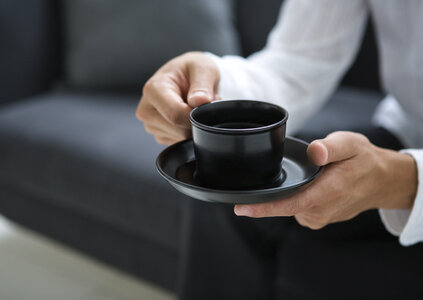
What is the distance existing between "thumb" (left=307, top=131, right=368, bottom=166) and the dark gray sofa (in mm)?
454

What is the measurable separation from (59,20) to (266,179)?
1568mm

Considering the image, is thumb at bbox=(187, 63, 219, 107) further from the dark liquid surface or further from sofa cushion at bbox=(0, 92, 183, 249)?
sofa cushion at bbox=(0, 92, 183, 249)

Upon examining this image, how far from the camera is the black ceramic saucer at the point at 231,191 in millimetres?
558

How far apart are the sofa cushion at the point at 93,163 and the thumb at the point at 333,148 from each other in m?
0.65

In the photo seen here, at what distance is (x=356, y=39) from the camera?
1116mm

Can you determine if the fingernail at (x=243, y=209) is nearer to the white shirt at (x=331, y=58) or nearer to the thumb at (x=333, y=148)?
the thumb at (x=333, y=148)

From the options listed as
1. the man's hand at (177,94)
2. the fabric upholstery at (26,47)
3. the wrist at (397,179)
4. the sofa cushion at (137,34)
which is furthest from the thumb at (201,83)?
the fabric upholstery at (26,47)

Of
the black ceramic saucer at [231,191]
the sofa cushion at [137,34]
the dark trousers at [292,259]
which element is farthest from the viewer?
the sofa cushion at [137,34]

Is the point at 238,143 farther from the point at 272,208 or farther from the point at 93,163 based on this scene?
the point at 93,163

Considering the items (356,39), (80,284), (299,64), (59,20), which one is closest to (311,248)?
(299,64)

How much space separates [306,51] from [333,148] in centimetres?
47

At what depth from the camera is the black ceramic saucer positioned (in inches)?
21.9

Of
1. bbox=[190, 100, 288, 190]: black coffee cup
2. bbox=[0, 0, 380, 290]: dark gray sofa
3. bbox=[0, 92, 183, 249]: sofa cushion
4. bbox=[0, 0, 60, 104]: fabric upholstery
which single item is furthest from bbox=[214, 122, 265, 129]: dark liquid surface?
bbox=[0, 0, 60, 104]: fabric upholstery

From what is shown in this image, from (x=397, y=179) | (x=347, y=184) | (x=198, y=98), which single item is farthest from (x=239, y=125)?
(x=397, y=179)
